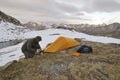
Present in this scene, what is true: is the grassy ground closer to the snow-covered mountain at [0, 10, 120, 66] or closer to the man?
the man

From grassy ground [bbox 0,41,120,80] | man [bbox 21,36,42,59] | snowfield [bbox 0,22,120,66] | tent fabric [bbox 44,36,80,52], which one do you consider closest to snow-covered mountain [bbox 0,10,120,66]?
snowfield [bbox 0,22,120,66]

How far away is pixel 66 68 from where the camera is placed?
15.4 m

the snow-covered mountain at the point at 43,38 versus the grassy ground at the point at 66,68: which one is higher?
the grassy ground at the point at 66,68

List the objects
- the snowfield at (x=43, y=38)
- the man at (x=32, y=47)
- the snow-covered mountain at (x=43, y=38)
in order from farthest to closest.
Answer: the snow-covered mountain at (x=43, y=38), the snowfield at (x=43, y=38), the man at (x=32, y=47)

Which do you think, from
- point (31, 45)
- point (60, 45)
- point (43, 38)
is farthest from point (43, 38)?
point (31, 45)

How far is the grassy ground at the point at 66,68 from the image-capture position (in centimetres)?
1445

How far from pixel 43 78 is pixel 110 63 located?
4555 mm

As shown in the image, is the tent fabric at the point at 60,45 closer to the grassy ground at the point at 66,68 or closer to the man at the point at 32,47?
the grassy ground at the point at 66,68

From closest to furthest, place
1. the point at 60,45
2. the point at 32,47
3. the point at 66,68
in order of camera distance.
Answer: the point at 66,68
the point at 32,47
the point at 60,45

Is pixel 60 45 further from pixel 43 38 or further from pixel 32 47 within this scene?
Answer: pixel 43 38

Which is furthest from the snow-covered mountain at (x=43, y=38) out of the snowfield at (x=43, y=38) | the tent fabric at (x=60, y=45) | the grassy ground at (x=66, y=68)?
the grassy ground at (x=66, y=68)

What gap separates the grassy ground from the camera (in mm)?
14445

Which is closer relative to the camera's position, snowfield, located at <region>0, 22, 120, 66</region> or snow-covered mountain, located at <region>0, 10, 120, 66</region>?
snowfield, located at <region>0, 22, 120, 66</region>

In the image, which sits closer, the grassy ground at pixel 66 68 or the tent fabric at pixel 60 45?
the grassy ground at pixel 66 68
